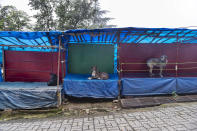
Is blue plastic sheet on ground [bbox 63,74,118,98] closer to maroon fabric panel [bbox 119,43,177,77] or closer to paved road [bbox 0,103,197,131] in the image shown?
paved road [bbox 0,103,197,131]

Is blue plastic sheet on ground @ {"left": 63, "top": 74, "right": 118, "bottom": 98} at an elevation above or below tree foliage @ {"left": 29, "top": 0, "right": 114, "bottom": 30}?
below

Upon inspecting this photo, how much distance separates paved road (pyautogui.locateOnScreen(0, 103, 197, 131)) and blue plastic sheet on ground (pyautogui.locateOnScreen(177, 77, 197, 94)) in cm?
102

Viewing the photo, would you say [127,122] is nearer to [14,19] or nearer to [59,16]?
[59,16]

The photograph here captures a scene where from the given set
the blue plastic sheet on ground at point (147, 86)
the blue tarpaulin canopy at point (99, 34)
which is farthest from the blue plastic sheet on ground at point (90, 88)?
the blue tarpaulin canopy at point (99, 34)

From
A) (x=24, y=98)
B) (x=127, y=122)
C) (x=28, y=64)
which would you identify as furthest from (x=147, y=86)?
(x=28, y=64)

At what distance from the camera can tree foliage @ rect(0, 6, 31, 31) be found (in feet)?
42.9

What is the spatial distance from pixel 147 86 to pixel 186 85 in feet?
5.13

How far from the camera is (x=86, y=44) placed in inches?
221

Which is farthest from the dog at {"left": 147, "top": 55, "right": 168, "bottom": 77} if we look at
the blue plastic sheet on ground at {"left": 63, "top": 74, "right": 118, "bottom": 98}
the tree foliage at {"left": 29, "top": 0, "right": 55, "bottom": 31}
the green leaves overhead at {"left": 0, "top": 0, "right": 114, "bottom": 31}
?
the tree foliage at {"left": 29, "top": 0, "right": 55, "bottom": 31}

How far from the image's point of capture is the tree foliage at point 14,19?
42.9 feet

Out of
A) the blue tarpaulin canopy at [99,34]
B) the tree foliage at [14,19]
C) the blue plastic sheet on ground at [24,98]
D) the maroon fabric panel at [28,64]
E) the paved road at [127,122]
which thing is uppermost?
the tree foliage at [14,19]

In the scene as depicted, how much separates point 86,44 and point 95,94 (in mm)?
2868

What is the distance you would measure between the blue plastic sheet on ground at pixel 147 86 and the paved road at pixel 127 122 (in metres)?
0.90

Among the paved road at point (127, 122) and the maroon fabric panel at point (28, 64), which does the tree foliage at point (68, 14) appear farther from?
the paved road at point (127, 122)
